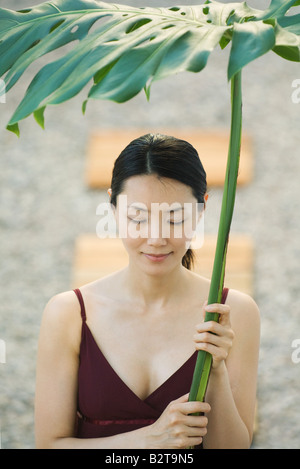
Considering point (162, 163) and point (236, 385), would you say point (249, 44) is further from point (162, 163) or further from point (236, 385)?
point (236, 385)

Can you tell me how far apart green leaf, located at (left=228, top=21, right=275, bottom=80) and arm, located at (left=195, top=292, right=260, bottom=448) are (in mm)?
592

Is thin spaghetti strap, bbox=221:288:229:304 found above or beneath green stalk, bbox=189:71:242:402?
beneath

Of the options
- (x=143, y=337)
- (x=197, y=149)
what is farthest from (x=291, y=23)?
(x=197, y=149)

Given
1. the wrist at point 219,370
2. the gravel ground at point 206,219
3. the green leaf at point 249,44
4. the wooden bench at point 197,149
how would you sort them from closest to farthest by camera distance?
the green leaf at point 249,44 → the wrist at point 219,370 → the gravel ground at point 206,219 → the wooden bench at point 197,149

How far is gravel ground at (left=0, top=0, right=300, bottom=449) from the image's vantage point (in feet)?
10.0

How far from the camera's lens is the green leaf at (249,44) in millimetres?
825

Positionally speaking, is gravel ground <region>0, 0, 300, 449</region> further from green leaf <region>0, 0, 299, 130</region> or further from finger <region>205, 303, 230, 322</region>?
green leaf <region>0, 0, 299, 130</region>

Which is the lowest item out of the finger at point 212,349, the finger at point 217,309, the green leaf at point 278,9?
the finger at point 212,349

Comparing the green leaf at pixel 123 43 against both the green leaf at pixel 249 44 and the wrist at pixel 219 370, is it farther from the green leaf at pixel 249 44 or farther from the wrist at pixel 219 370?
the wrist at pixel 219 370

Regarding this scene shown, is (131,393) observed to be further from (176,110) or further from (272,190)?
(176,110)

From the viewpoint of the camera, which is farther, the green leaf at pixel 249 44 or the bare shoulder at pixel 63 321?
Answer: the bare shoulder at pixel 63 321

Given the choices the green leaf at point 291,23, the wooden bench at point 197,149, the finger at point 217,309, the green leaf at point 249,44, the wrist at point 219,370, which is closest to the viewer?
the green leaf at point 249,44

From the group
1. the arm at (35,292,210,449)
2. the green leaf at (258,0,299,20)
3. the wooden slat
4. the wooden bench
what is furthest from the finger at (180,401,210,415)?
the wooden bench

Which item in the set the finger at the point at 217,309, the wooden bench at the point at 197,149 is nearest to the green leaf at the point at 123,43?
the finger at the point at 217,309
